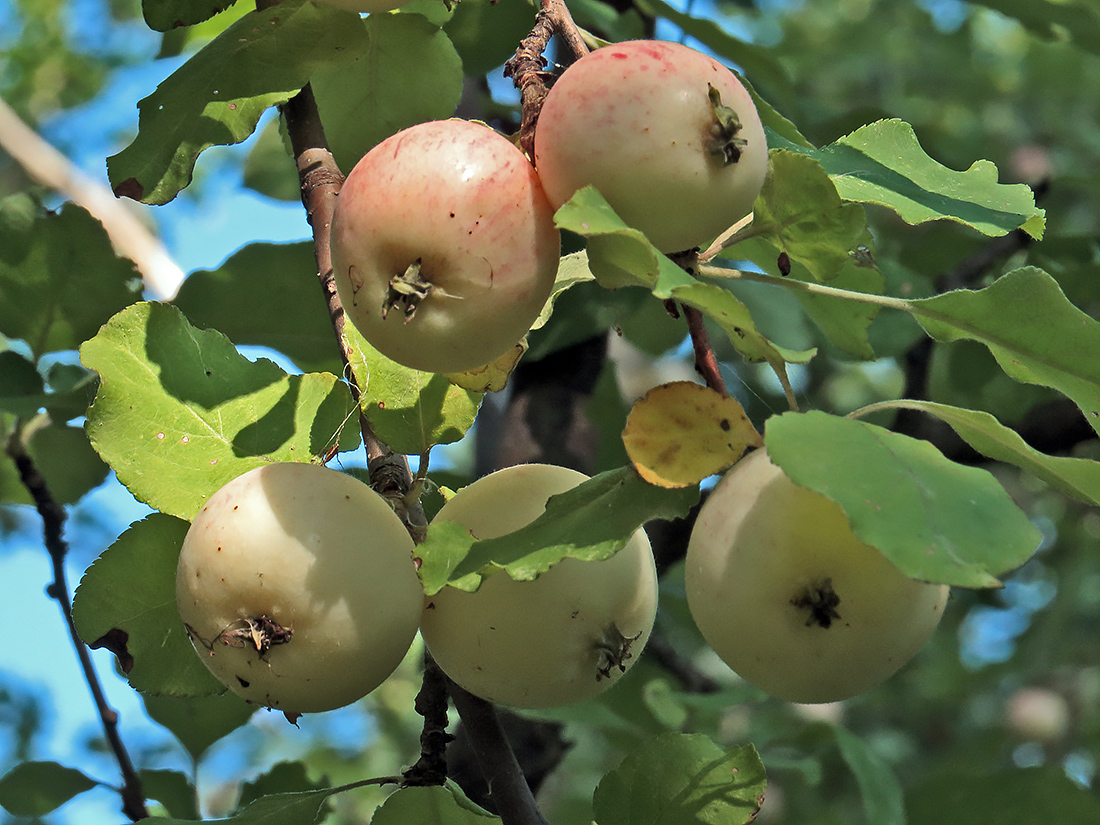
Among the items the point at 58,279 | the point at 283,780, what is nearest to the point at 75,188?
the point at 58,279

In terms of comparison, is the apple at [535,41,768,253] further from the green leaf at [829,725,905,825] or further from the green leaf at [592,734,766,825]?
the green leaf at [829,725,905,825]

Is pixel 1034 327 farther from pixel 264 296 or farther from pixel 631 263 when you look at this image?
pixel 264 296

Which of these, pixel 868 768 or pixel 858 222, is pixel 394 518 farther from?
pixel 868 768

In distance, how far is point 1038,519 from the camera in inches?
144

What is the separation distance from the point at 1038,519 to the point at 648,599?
3.30 m

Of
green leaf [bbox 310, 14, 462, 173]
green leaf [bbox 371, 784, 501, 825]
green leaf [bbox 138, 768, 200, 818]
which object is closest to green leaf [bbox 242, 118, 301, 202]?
green leaf [bbox 310, 14, 462, 173]

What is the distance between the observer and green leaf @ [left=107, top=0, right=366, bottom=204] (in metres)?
0.88

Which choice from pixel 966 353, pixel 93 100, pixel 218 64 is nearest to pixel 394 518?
pixel 218 64

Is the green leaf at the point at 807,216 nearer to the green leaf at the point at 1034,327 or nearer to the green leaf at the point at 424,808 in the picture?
the green leaf at the point at 1034,327

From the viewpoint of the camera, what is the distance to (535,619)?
734mm

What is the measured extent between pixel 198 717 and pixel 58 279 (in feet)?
1.96

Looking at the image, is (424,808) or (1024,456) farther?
(424,808)

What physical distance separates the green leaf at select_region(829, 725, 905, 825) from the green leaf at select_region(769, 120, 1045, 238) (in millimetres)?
826

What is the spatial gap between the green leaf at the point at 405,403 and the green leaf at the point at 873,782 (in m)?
0.80
